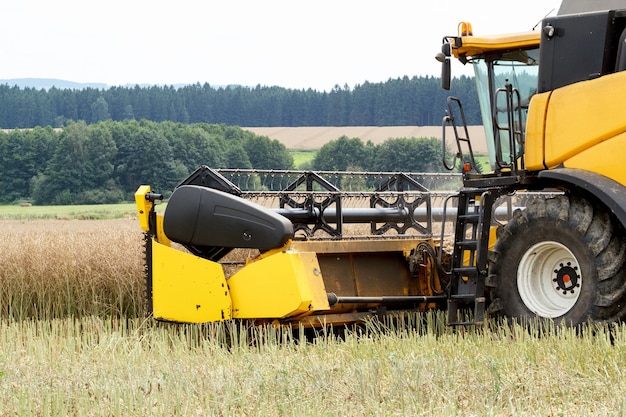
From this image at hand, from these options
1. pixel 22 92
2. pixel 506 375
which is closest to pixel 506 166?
pixel 506 375

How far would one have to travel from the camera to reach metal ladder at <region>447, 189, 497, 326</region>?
645 centimetres

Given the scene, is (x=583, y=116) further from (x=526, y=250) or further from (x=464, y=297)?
(x=464, y=297)

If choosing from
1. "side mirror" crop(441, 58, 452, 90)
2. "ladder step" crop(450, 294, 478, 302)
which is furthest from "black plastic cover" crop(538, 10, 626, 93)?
"ladder step" crop(450, 294, 478, 302)

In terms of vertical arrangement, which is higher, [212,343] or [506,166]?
[506,166]

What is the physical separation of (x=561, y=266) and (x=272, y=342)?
203 cm

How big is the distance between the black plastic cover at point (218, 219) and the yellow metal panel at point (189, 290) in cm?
17

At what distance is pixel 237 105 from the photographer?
81000 millimetres

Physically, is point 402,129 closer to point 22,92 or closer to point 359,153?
point 359,153

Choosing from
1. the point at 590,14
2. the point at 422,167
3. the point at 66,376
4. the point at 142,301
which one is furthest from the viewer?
the point at 422,167

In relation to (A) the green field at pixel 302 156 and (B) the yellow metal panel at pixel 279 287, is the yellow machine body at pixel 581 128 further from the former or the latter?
(A) the green field at pixel 302 156

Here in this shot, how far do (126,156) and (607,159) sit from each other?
153 ft

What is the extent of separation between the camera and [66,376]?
4.72 metres

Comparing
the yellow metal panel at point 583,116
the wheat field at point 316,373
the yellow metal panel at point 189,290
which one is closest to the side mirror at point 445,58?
the yellow metal panel at point 583,116

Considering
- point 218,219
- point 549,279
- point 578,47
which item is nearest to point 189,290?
point 218,219
